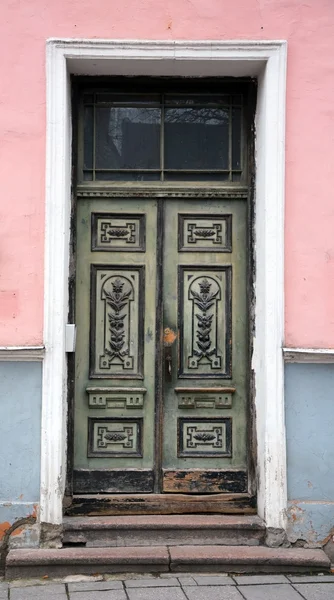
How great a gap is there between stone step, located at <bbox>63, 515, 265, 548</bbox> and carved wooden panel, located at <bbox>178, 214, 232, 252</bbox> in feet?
6.38

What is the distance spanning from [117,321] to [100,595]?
1.87m

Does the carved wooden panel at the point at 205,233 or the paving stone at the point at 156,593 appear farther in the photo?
the carved wooden panel at the point at 205,233

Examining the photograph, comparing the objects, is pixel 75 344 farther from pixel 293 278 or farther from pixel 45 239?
pixel 293 278

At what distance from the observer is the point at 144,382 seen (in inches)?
205

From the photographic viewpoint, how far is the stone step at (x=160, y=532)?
15.8 ft

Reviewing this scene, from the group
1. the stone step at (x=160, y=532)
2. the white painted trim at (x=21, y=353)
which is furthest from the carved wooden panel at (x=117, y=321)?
the stone step at (x=160, y=532)

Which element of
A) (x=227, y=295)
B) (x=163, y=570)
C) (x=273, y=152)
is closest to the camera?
(x=163, y=570)

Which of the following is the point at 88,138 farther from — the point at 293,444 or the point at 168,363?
the point at 293,444

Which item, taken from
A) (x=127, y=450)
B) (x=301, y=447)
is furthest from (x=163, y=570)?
(x=301, y=447)

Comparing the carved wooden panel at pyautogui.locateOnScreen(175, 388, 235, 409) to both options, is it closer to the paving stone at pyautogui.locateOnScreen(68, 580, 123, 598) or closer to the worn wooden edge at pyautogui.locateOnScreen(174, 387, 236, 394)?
the worn wooden edge at pyautogui.locateOnScreen(174, 387, 236, 394)

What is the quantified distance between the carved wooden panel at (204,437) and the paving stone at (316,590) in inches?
43.1

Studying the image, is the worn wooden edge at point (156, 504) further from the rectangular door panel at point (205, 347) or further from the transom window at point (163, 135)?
the transom window at point (163, 135)

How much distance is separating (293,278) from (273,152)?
0.88 meters

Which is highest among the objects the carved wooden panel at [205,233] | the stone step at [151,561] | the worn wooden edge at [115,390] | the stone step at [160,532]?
the carved wooden panel at [205,233]
